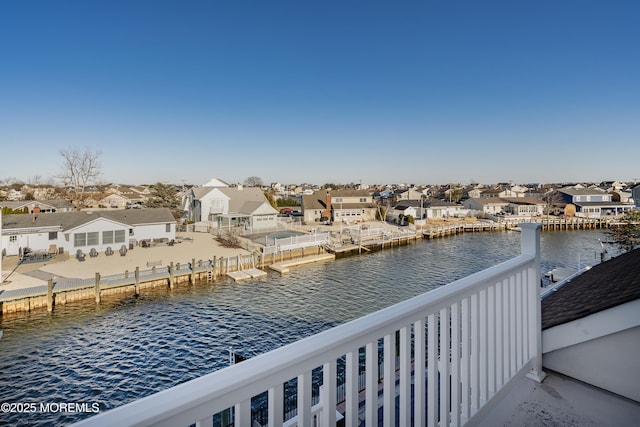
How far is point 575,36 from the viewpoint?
1271 cm

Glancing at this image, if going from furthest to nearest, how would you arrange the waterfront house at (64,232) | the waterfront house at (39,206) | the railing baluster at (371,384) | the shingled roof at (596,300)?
the waterfront house at (39,206), the waterfront house at (64,232), the shingled roof at (596,300), the railing baluster at (371,384)

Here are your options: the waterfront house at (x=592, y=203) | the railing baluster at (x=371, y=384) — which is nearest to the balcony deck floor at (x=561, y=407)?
the railing baluster at (x=371, y=384)

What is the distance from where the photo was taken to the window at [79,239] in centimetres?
1922

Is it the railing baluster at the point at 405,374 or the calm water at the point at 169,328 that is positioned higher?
the railing baluster at the point at 405,374

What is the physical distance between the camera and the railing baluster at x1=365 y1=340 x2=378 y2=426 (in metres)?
1.10

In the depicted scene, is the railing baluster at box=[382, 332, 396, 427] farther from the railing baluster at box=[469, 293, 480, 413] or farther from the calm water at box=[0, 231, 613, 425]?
the calm water at box=[0, 231, 613, 425]

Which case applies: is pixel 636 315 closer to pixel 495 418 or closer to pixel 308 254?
pixel 495 418

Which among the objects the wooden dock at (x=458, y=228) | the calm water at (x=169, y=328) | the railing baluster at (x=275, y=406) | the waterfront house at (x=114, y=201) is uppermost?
the waterfront house at (x=114, y=201)

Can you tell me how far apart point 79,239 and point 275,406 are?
934 inches

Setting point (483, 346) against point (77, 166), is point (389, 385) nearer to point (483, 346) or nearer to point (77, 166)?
point (483, 346)

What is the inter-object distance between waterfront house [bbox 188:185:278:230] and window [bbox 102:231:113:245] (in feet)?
34.8

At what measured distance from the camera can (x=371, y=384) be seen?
3.76 feet

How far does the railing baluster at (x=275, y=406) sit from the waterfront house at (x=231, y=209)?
1178 inches

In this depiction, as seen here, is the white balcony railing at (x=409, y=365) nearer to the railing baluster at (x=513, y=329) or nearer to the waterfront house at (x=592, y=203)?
the railing baluster at (x=513, y=329)
